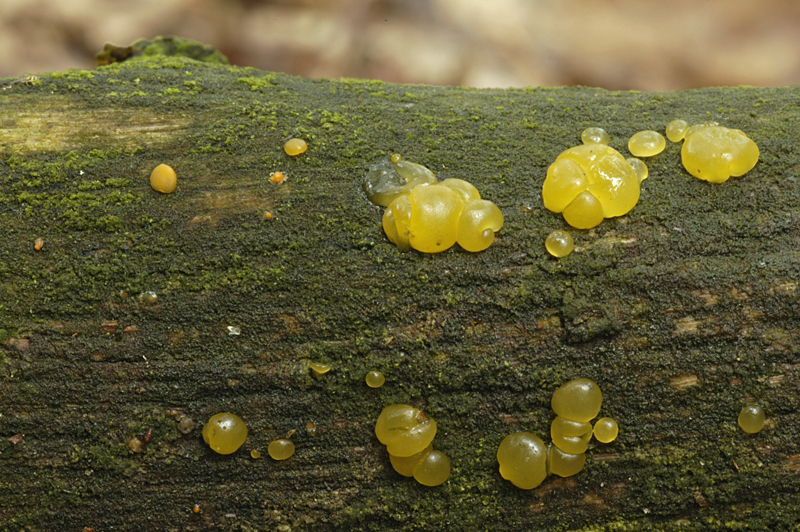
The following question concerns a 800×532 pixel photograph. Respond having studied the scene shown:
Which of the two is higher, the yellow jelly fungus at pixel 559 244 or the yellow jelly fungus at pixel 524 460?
the yellow jelly fungus at pixel 559 244

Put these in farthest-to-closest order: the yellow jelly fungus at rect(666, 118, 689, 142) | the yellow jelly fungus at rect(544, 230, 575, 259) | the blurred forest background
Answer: the blurred forest background, the yellow jelly fungus at rect(666, 118, 689, 142), the yellow jelly fungus at rect(544, 230, 575, 259)

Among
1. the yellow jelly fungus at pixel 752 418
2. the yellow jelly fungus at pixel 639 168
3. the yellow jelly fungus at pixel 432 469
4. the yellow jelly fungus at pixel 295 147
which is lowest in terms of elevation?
the yellow jelly fungus at pixel 432 469

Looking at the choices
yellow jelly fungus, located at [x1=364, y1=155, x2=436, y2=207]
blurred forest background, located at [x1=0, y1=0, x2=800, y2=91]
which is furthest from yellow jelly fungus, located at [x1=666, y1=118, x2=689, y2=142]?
blurred forest background, located at [x1=0, y1=0, x2=800, y2=91]

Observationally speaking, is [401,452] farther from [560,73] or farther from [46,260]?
[560,73]

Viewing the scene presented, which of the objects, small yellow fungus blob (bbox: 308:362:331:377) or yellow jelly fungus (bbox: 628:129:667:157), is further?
yellow jelly fungus (bbox: 628:129:667:157)

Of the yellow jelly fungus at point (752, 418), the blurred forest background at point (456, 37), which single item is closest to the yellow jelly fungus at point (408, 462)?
the yellow jelly fungus at point (752, 418)

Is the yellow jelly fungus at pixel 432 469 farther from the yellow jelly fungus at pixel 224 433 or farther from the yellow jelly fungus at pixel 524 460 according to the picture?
the yellow jelly fungus at pixel 224 433

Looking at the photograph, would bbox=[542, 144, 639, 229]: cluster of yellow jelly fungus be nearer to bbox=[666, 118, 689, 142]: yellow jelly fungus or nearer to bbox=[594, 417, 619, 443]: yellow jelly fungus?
bbox=[666, 118, 689, 142]: yellow jelly fungus

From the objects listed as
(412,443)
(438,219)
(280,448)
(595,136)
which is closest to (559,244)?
(438,219)
